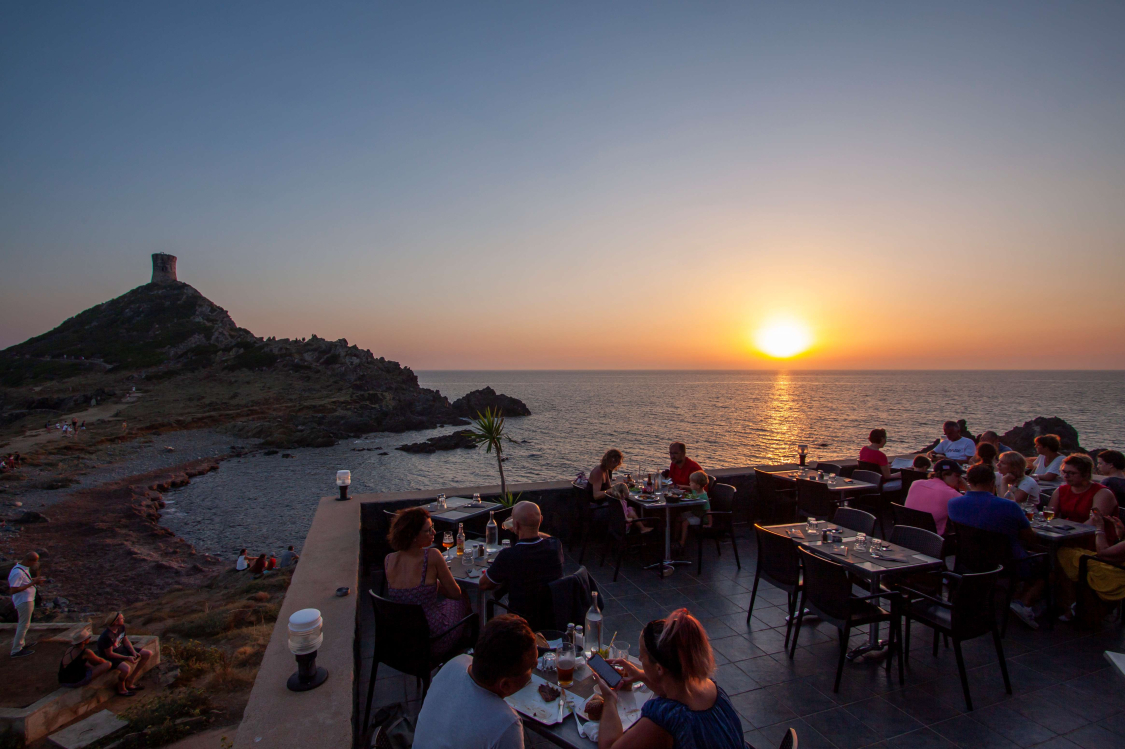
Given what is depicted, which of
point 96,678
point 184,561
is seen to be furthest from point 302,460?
point 96,678

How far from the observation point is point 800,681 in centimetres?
399

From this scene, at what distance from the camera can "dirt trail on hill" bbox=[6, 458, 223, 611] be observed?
13734 mm

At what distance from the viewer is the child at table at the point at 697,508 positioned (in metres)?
6.36

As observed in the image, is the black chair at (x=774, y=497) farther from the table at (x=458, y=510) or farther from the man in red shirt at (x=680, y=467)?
the table at (x=458, y=510)

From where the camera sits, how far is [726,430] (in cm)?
5012

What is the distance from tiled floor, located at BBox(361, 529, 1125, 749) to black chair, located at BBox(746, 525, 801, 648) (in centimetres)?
33

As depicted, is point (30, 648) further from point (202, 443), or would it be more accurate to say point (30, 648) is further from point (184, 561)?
point (202, 443)

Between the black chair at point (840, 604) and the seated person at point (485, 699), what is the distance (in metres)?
3.06

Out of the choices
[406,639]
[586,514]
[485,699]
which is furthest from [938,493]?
[485,699]

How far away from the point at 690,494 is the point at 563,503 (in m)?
1.80

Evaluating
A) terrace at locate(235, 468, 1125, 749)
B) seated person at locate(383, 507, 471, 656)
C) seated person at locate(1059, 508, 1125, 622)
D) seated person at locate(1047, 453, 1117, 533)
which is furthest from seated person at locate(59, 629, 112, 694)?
seated person at locate(1047, 453, 1117, 533)

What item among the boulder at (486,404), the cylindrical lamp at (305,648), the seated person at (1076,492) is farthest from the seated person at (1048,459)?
the boulder at (486,404)

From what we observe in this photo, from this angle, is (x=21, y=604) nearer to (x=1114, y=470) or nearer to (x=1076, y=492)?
(x=1076, y=492)

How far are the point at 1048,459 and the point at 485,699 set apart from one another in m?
8.54
